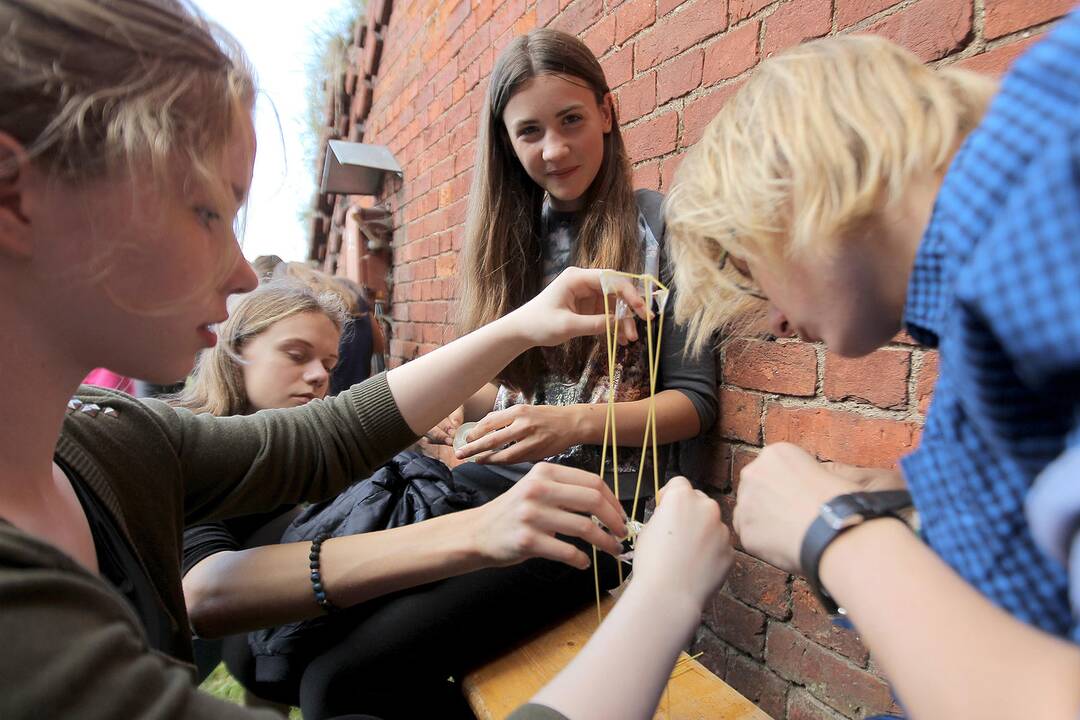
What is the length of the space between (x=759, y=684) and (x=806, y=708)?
11 cm

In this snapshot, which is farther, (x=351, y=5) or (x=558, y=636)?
(x=351, y=5)

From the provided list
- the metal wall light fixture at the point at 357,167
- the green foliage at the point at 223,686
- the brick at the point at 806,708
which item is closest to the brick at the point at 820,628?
the brick at the point at 806,708

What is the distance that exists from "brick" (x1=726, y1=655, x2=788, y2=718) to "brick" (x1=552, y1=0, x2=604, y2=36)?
152 centimetres

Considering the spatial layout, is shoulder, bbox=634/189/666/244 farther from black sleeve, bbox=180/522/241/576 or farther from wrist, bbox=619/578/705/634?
black sleeve, bbox=180/522/241/576

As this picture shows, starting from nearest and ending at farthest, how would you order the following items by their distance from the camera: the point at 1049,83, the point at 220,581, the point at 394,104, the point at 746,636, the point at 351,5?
the point at 1049,83, the point at 220,581, the point at 746,636, the point at 394,104, the point at 351,5

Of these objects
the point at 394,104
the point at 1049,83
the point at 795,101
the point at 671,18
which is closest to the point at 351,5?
the point at 394,104

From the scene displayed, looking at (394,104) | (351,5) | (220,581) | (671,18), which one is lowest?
(220,581)

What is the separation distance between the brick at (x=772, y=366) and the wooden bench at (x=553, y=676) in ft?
1.60

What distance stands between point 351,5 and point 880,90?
395 cm

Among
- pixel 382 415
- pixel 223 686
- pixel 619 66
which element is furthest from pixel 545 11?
pixel 223 686

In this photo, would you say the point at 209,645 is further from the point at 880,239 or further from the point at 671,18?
the point at 671,18

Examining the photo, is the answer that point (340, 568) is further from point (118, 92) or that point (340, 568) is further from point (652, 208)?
point (652, 208)

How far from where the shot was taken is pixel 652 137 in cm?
135

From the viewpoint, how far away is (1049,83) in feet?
1.09
